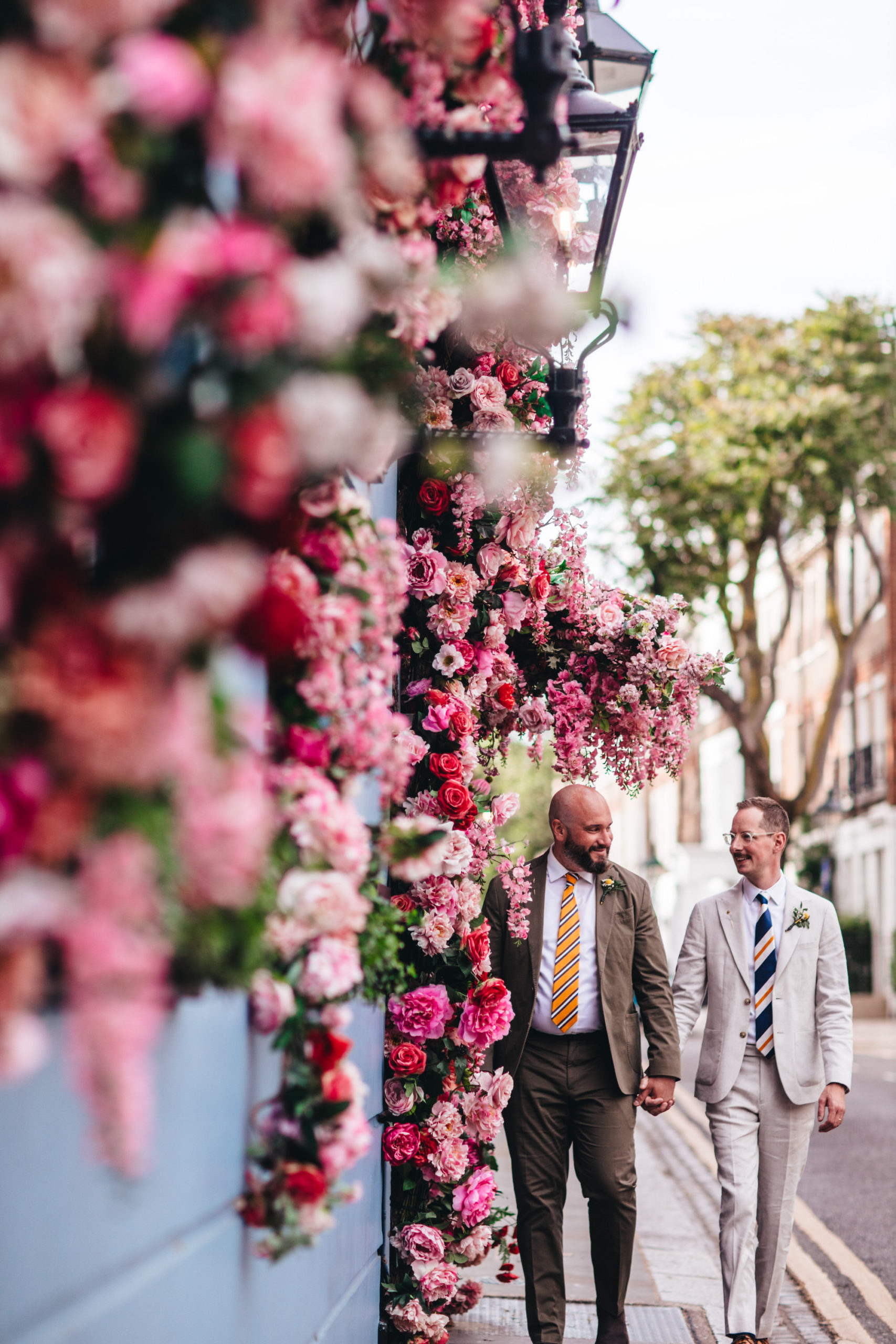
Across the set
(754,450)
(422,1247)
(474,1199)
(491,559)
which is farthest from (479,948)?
(754,450)

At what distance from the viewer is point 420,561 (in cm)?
536

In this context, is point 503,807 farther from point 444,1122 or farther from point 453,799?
point 444,1122

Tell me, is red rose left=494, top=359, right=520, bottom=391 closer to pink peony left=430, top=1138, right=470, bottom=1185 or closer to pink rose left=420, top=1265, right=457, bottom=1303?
pink peony left=430, top=1138, right=470, bottom=1185

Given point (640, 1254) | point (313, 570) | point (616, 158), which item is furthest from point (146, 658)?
point (640, 1254)

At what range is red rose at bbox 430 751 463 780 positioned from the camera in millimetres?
5336

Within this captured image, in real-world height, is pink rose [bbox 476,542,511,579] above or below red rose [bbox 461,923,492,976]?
above

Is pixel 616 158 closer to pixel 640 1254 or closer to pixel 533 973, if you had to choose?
pixel 533 973

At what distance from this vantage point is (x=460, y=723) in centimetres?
541

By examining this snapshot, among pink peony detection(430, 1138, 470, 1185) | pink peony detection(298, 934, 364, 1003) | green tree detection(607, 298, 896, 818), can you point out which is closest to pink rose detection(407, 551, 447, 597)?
pink peony detection(430, 1138, 470, 1185)

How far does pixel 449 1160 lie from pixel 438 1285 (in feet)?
1.42

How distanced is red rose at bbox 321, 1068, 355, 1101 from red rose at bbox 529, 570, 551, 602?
3270mm

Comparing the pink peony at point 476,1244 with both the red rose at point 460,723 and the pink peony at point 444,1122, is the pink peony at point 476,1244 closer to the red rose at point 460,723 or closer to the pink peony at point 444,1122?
the pink peony at point 444,1122

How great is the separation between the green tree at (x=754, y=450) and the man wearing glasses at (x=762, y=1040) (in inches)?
524

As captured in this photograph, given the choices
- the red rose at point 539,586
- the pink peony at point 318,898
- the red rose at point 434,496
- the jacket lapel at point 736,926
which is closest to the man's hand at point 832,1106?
the jacket lapel at point 736,926
